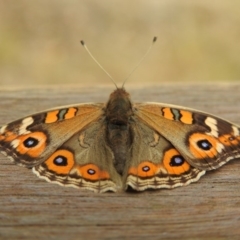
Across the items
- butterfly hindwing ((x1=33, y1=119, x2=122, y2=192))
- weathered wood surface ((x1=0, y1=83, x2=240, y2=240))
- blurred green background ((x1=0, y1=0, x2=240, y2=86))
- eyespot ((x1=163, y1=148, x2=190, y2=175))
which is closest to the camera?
weathered wood surface ((x1=0, y1=83, x2=240, y2=240))

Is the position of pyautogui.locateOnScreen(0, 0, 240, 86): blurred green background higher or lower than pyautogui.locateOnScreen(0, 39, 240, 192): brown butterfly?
lower

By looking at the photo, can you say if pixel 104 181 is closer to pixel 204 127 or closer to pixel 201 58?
pixel 204 127

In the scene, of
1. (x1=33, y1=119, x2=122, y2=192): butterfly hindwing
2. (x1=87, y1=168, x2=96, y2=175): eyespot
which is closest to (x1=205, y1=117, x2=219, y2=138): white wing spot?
(x1=33, y1=119, x2=122, y2=192): butterfly hindwing

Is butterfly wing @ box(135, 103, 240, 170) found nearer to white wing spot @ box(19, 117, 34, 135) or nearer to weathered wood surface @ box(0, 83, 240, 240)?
weathered wood surface @ box(0, 83, 240, 240)

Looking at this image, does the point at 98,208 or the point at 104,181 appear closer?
the point at 98,208

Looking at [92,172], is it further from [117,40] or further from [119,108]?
[117,40]

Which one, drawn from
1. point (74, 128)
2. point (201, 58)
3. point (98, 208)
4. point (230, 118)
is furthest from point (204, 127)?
point (201, 58)

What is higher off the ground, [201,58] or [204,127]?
[204,127]
